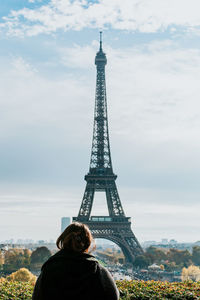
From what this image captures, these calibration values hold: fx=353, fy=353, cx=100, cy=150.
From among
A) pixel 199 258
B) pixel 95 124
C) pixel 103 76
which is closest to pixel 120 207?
pixel 95 124

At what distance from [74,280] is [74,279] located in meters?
0.01

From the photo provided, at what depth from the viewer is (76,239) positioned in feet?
13.4

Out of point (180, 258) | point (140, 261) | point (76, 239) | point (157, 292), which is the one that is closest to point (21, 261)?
point (140, 261)

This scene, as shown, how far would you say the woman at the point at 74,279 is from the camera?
3742 millimetres

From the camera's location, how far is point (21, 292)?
10.5 meters

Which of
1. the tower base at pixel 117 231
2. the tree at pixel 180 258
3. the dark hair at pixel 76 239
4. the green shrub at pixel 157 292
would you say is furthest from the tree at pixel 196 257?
the dark hair at pixel 76 239

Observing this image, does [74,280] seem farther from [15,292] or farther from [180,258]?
[180,258]

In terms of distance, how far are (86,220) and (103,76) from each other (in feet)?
90.7

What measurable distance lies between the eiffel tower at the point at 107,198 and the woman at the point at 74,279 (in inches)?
2275

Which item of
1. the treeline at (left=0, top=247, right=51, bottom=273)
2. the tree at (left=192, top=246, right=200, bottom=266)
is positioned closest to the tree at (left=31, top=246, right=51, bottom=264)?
the treeline at (left=0, top=247, right=51, bottom=273)

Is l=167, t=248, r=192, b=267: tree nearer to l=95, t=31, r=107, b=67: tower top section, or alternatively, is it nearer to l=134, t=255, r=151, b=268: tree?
l=134, t=255, r=151, b=268: tree

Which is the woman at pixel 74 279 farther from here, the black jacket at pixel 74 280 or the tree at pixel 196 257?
the tree at pixel 196 257

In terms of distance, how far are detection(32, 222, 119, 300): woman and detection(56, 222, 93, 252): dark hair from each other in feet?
0.04

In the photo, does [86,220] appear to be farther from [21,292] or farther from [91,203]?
[21,292]
